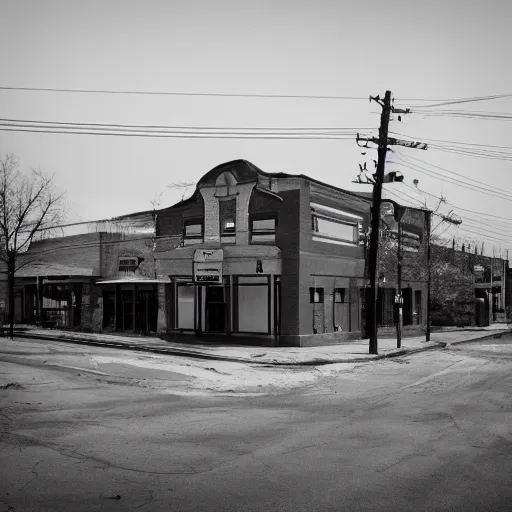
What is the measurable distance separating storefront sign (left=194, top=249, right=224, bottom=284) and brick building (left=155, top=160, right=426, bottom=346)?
4 cm

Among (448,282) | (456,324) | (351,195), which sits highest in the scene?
(351,195)

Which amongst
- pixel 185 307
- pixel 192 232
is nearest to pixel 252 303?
pixel 185 307

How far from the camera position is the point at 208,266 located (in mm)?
25578

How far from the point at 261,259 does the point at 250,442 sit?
1610 cm

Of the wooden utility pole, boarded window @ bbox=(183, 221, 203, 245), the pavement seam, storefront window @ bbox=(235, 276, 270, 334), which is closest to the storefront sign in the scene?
boarded window @ bbox=(183, 221, 203, 245)

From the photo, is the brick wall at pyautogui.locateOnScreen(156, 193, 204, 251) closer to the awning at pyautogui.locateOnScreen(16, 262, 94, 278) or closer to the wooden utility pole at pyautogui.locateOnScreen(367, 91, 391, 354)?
the awning at pyautogui.locateOnScreen(16, 262, 94, 278)

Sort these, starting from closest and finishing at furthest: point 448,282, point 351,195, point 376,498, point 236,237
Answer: point 376,498 → point 236,237 → point 351,195 → point 448,282

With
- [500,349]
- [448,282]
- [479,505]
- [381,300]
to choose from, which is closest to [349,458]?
[479,505]

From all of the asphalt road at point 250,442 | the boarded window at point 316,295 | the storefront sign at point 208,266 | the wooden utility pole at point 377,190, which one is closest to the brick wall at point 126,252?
the storefront sign at point 208,266

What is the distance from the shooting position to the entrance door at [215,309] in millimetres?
25609

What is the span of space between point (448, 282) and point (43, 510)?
3679 cm

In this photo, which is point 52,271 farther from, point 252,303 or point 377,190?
point 377,190

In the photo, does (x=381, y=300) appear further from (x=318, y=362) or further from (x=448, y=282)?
(x=318, y=362)

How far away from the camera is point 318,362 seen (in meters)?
19.6
